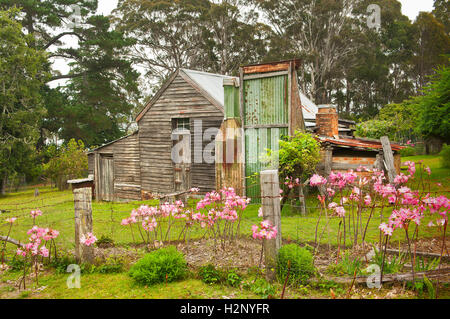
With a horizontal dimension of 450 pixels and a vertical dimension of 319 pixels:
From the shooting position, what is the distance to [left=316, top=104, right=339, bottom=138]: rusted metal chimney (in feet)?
42.3

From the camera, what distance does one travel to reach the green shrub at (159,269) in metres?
5.24

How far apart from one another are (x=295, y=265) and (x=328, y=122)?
906 centimetres

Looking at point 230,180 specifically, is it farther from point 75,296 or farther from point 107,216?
point 75,296

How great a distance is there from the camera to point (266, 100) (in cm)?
1203

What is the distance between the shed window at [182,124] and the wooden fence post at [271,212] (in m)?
9.75

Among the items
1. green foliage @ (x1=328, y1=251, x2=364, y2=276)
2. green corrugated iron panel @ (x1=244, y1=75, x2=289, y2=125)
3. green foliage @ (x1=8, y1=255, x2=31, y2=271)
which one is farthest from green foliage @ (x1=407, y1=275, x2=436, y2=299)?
green corrugated iron panel @ (x1=244, y1=75, x2=289, y2=125)

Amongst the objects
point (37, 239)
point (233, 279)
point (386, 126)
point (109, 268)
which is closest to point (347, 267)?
point (233, 279)

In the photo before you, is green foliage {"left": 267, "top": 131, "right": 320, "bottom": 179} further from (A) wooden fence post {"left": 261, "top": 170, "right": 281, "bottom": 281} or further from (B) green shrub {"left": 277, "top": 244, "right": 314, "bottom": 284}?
(B) green shrub {"left": 277, "top": 244, "right": 314, "bottom": 284}

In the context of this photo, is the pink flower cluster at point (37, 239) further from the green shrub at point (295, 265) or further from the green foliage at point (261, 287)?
the green shrub at point (295, 265)

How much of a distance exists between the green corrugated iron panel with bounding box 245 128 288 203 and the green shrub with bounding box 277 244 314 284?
6.89 m

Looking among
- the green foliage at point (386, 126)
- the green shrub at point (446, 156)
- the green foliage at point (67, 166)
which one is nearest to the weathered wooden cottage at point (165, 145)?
the green foliage at point (67, 166)

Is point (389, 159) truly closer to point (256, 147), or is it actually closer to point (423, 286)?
point (256, 147)
